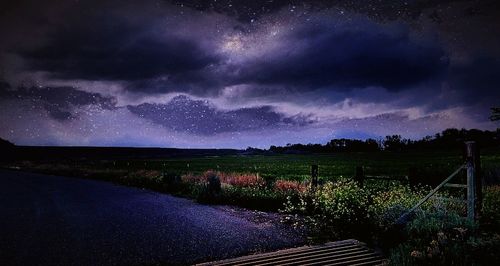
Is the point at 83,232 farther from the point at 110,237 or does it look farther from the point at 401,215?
the point at 401,215

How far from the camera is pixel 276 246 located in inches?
321

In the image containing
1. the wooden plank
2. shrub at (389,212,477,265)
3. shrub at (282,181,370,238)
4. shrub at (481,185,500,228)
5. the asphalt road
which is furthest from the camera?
shrub at (282,181,370,238)

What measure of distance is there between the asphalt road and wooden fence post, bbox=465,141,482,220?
3.75 metres

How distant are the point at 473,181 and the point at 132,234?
811 centimetres

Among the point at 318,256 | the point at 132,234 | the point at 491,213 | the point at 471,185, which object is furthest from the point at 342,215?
the point at 132,234

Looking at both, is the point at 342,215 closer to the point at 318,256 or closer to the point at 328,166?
the point at 318,256

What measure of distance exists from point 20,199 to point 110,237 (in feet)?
38.5

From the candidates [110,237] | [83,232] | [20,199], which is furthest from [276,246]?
[20,199]

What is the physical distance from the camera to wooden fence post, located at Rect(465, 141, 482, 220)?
8.01 m

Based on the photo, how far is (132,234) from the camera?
978 cm

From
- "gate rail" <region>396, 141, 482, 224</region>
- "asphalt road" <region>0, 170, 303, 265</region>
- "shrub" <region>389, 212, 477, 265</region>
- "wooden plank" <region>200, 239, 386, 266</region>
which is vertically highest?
"gate rail" <region>396, 141, 482, 224</region>

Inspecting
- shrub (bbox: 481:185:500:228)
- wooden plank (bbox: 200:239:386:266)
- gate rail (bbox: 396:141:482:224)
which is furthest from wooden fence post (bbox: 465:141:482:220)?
wooden plank (bbox: 200:239:386:266)

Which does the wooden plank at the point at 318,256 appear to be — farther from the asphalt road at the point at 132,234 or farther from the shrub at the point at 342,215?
the shrub at the point at 342,215

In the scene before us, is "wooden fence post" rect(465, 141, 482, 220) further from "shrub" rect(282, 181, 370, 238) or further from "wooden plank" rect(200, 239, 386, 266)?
"wooden plank" rect(200, 239, 386, 266)
